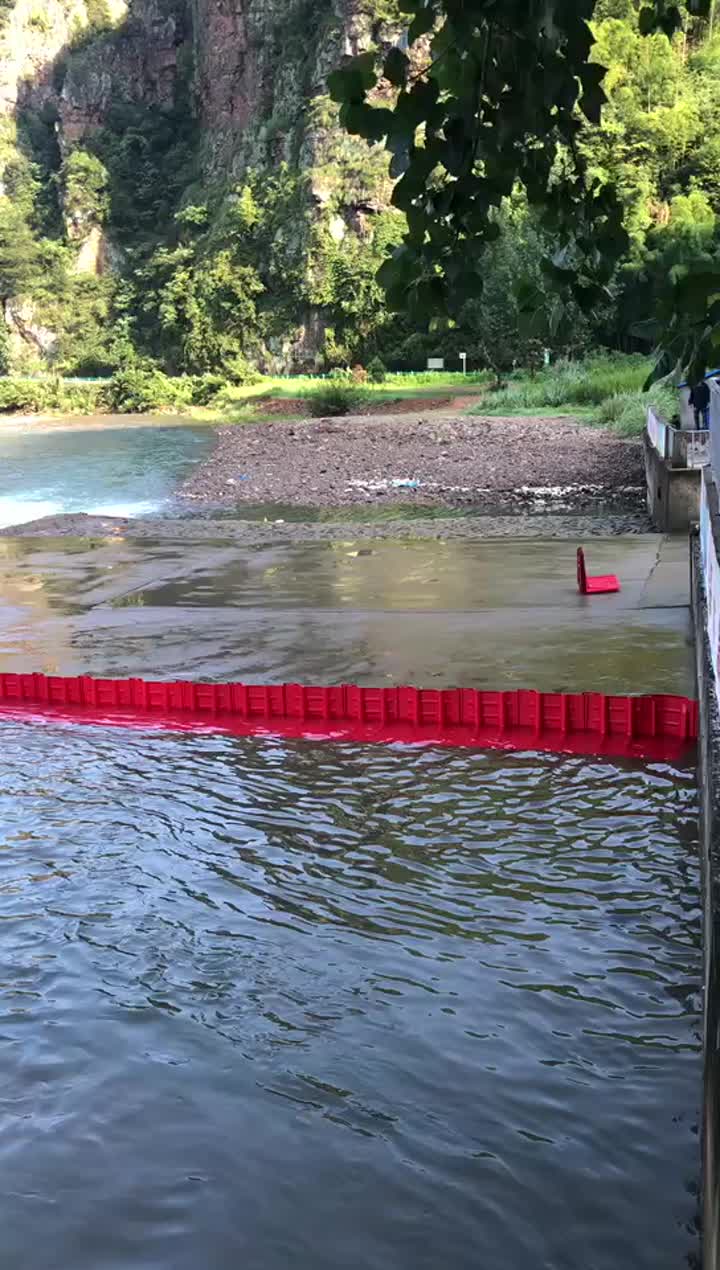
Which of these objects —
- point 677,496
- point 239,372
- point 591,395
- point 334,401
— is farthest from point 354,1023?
point 239,372

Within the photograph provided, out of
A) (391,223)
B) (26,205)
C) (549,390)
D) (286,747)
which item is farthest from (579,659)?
(26,205)

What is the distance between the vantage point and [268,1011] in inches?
223

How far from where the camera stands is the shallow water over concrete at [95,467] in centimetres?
3231

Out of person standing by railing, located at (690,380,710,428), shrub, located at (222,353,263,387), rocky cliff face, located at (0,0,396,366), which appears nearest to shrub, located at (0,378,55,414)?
shrub, located at (222,353,263,387)

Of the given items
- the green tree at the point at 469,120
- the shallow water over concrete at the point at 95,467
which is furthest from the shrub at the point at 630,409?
the green tree at the point at 469,120

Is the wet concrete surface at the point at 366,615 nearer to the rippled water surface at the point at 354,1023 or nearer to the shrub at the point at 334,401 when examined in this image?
the rippled water surface at the point at 354,1023

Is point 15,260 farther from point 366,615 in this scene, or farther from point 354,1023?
point 354,1023

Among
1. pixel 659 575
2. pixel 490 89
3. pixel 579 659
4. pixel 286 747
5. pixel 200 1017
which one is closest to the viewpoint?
pixel 490 89

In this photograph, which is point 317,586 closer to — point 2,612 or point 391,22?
point 2,612

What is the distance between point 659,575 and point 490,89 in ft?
39.5

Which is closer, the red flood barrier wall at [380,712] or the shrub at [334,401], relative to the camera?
the red flood barrier wall at [380,712]

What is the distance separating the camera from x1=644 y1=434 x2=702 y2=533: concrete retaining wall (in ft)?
58.2

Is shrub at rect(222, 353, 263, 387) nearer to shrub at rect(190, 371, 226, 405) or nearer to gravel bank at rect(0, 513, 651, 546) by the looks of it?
shrub at rect(190, 371, 226, 405)

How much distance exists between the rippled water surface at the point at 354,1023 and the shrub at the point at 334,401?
5151cm
